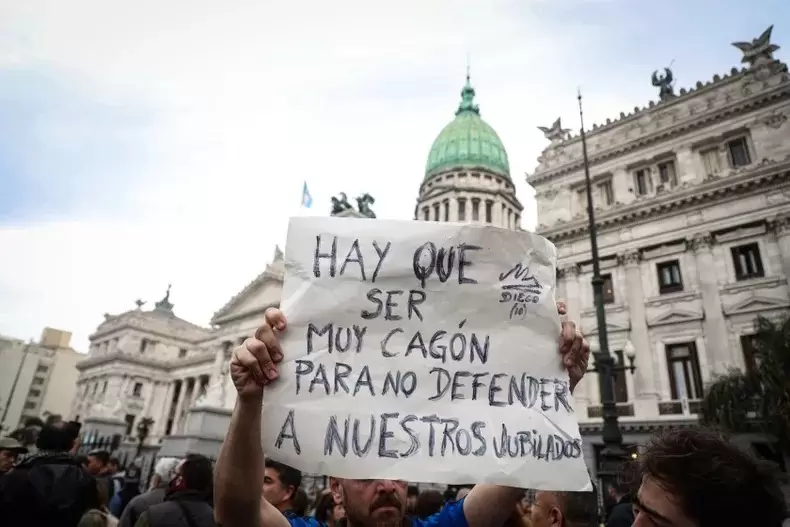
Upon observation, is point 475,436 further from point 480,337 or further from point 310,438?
point 310,438

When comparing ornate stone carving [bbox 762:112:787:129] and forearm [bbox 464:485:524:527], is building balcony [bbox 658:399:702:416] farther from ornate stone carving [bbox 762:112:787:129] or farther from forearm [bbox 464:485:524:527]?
forearm [bbox 464:485:524:527]

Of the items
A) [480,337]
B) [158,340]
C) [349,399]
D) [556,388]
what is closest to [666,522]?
[556,388]

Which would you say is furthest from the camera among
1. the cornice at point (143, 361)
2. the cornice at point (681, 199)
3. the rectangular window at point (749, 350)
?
the cornice at point (143, 361)

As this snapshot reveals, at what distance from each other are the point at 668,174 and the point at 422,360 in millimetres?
23608

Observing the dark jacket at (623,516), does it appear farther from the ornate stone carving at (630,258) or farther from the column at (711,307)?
the ornate stone carving at (630,258)

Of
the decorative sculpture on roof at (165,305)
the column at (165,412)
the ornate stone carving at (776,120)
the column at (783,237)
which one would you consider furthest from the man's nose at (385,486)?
the decorative sculpture on roof at (165,305)

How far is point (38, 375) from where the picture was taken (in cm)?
9044

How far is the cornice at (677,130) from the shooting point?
64.5ft

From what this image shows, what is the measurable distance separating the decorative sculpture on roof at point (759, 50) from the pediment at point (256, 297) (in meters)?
38.0

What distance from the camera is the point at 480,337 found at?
7.22ft

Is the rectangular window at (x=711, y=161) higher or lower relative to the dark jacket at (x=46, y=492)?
higher

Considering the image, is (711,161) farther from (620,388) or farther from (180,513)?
(180,513)

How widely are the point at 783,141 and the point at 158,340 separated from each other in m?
68.2

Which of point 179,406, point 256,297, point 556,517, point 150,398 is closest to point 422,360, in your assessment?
point 556,517
